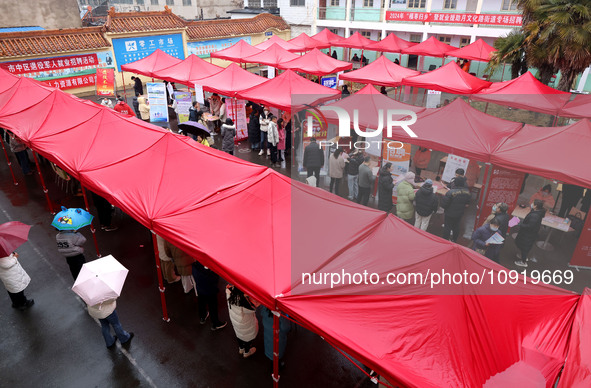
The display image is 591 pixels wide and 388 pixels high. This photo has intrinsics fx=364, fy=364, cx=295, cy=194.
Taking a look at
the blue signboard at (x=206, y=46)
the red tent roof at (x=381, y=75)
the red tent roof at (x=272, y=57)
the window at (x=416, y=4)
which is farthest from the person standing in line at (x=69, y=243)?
the window at (x=416, y=4)

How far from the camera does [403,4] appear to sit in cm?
2533

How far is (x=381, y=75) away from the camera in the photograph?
1518 cm

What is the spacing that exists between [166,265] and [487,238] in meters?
6.06

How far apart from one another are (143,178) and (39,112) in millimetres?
5045

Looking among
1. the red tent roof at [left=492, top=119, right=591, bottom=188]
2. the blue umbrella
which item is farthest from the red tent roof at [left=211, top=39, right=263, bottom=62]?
the blue umbrella

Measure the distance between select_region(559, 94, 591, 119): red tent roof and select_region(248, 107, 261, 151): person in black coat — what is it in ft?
30.8

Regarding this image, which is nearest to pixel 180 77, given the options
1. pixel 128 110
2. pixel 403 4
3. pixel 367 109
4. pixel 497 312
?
pixel 128 110

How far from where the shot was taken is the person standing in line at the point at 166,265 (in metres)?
6.27

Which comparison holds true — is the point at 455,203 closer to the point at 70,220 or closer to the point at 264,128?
the point at 264,128

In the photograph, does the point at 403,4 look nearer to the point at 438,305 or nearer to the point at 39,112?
the point at 39,112

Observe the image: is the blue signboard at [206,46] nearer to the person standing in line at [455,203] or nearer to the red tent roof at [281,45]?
the red tent roof at [281,45]

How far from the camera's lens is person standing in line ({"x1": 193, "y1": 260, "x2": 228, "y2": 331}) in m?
5.55

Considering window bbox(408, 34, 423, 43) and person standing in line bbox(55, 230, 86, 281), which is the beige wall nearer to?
person standing in line bbox(55, 230, 86, 281)

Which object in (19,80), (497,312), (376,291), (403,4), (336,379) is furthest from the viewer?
(403,4)
